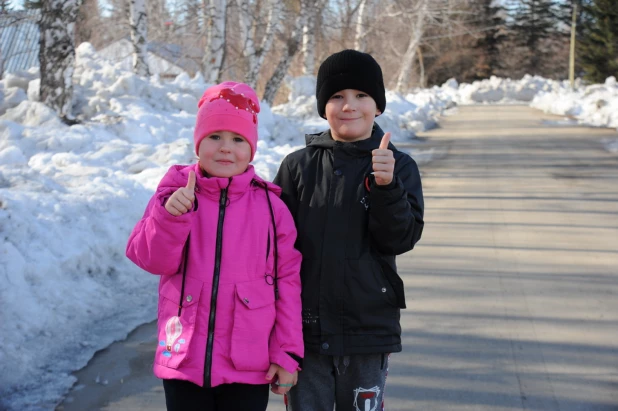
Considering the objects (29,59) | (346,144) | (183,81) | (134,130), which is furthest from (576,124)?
(29,59)

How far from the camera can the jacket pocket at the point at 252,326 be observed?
2234mm

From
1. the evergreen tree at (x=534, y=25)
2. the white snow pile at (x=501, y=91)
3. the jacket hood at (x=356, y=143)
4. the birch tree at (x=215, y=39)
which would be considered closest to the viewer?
the jacket hood at (x=356, y=143)

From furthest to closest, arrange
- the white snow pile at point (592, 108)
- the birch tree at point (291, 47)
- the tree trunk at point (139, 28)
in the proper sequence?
the white snow pile at point (592, 108), the birch tree at point (291, 47), the tree trunk at point (139, 28)

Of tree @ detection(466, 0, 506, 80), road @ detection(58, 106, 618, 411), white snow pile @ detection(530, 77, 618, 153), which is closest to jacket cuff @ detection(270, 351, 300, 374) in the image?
road @ detection(58, 106, 618, 411)

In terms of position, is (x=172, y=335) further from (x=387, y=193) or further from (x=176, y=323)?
(x=387, y=193)

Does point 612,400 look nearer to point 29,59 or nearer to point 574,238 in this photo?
point 574,238

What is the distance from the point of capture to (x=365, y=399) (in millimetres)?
2420

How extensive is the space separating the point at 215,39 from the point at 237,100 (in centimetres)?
1436

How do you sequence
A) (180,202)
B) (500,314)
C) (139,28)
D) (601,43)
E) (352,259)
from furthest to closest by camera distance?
(601,43) < (139,28) < (500,314) < (352,259) < (180,202)

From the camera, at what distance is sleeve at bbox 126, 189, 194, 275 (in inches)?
86.1

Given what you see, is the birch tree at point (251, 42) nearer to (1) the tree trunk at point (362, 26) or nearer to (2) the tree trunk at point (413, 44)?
(1) the tree trunk at point (362, 26)

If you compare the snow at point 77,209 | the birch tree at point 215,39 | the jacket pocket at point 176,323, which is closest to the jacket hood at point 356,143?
the jacket pocket at point 176,323

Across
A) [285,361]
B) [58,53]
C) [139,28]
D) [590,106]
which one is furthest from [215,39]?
[590,106]

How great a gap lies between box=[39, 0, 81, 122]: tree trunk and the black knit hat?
920 cm
